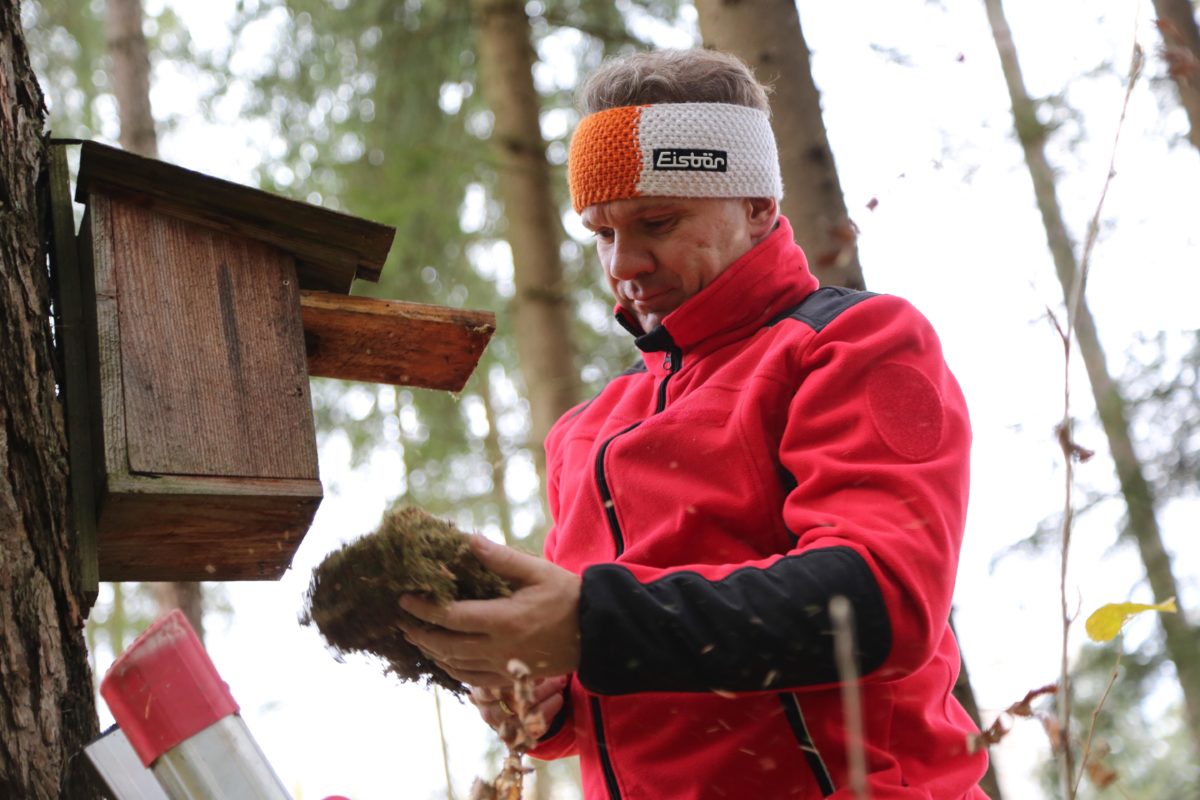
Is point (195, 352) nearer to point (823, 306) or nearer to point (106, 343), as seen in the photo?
point (106, 343)

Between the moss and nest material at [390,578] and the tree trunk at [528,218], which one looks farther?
the tree trunk at [528,218]

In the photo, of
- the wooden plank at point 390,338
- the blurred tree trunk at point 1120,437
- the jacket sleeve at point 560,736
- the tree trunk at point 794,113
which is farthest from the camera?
the blurred tree trunk at point 1120,437

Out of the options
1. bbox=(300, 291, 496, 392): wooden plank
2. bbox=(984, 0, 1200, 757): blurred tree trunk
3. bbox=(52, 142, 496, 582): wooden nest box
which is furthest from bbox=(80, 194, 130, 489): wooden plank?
bbox=(984, 0, 1200, 757): blurred tree trunk

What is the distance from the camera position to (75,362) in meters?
2.27

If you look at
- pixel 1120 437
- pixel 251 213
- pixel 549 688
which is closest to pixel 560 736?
pixel 549 688

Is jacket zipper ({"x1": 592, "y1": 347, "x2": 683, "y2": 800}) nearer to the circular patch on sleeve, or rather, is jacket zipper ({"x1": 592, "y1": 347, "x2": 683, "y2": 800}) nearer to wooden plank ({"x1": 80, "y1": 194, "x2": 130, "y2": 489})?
the circular patch on sleeve

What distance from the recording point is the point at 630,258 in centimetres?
229

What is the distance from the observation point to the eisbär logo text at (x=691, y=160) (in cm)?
230

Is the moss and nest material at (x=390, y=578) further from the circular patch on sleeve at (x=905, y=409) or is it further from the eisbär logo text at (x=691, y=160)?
the eisbär logo text at (x=691, y=160)

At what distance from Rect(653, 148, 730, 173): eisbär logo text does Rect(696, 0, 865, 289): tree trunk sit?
92 centimetres

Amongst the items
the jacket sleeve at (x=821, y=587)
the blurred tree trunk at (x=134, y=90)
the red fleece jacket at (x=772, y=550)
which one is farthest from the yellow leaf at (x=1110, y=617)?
the blurred tree trunk at (x=134, y=90)

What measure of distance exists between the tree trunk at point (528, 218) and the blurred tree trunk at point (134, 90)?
2052 millimetres

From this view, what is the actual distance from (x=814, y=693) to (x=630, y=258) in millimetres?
869

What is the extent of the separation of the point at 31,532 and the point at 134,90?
6.14 m
